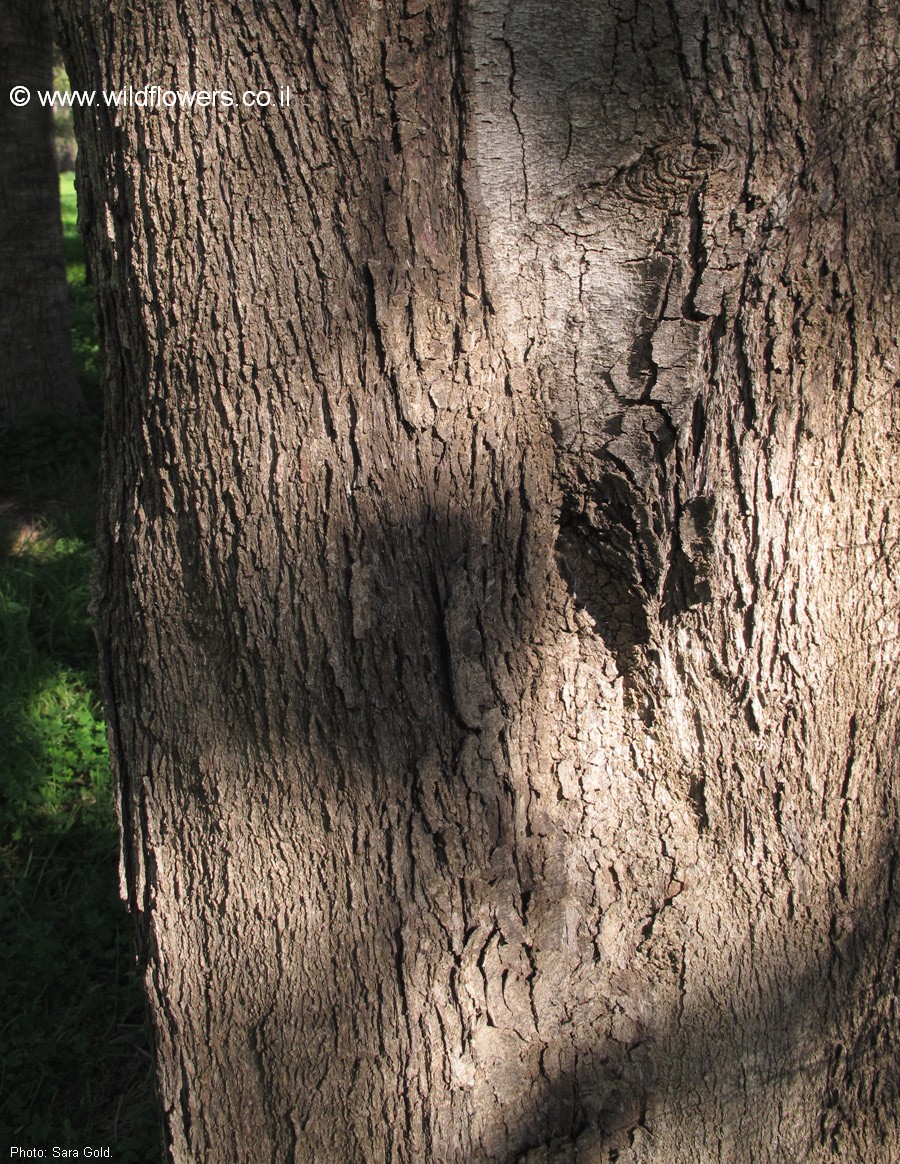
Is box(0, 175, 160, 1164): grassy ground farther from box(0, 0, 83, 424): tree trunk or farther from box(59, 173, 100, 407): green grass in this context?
box(59, 173, 100, 407): green grass

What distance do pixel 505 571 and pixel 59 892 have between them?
2653 mm

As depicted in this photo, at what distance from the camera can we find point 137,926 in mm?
A: 1658

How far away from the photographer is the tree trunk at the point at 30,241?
5.82 metres

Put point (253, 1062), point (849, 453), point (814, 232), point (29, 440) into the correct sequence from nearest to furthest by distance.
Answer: point (814, 232) < point (849, 453) < point (253, 1062) < point (29, 440)

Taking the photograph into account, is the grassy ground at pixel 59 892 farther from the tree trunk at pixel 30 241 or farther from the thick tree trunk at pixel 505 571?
the tree trunk at pixel 30 241

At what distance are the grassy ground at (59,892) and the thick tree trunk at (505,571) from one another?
1400mm

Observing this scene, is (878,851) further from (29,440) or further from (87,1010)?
(29,440)

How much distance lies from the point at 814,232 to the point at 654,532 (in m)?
0.45

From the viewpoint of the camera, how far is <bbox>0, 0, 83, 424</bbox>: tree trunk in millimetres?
5820

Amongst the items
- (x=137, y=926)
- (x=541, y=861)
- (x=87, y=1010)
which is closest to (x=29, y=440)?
(x=87, y=1010)

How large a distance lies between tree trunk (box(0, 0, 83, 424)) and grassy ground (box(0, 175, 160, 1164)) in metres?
1.52

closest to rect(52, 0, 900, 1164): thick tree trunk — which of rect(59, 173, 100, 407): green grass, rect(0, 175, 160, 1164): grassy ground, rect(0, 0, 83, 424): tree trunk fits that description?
rect(0, 175, 160, 1164): grassy ground

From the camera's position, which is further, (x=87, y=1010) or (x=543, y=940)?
(x=87, y=1010)

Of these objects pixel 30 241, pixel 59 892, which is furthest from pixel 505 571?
pixel 30 241
